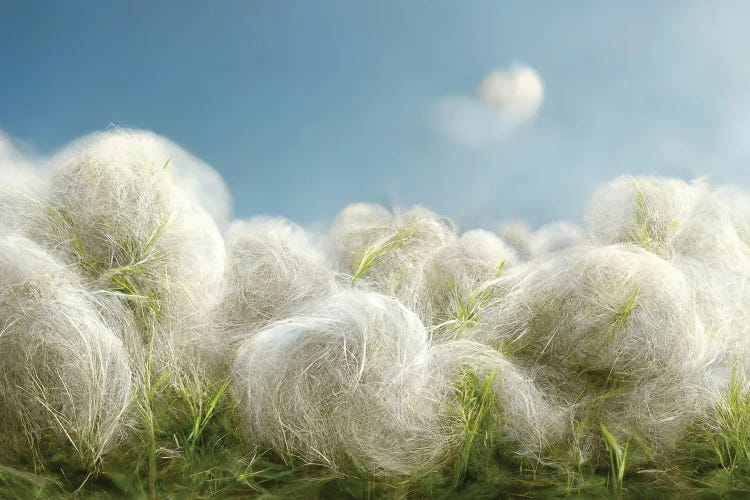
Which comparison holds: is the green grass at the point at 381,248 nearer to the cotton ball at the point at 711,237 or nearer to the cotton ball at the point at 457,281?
the cotton ball at the point at 457,281

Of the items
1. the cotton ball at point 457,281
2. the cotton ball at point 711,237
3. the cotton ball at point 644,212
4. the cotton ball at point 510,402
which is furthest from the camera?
the cotton ball at point 711,237

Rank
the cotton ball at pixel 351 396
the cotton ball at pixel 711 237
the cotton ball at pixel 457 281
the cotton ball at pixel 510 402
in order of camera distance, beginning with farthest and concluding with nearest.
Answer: the cotton ball at pixel 711 237 < the cotton ball at pixel 457 281 < the cotton ball at pixel 510 402 < the cotton ball at pixel 351 396

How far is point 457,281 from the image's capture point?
9.47ft

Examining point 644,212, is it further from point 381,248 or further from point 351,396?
point 351,396

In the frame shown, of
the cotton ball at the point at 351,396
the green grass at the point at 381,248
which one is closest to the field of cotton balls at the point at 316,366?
the cotton ball at the point at 351,396

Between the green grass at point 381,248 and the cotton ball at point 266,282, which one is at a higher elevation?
the green grass at point 381,248

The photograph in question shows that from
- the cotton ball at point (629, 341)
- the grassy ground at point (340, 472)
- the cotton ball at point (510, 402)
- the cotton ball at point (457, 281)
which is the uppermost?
the cotton ball at point (457, 281)

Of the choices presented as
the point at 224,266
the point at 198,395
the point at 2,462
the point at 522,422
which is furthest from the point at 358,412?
the point at 224,266

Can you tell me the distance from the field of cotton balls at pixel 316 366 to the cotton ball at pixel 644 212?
0.27ft

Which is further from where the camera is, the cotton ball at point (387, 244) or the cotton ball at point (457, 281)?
the cotton ball at point (387, 244)

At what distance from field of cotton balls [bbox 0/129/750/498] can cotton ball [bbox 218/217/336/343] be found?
11 millimetres

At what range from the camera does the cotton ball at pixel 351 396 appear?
1.66 metres

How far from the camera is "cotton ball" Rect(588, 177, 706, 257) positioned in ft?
9.16

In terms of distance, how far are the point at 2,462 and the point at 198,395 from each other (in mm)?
583
